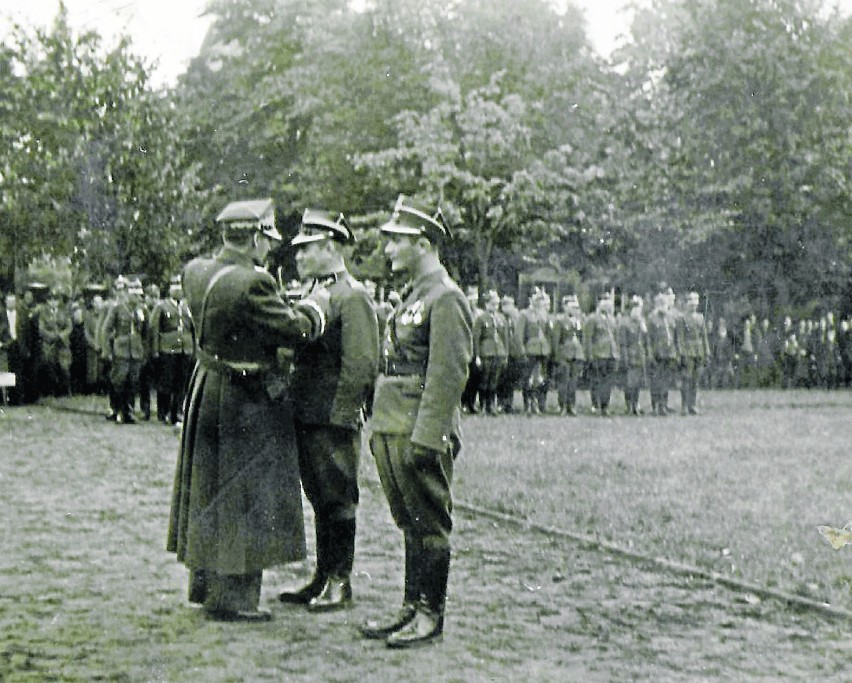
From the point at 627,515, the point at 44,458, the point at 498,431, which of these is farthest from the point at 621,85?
the point at 627,515

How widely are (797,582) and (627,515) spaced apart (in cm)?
268

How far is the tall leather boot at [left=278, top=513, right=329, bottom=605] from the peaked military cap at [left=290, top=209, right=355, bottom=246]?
4.83 feet

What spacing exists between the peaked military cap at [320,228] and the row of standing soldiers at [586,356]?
49.8 feet

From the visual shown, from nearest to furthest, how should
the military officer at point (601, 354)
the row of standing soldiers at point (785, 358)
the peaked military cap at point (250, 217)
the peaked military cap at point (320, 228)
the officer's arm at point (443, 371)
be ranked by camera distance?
1. the officer's arm at point (443, 371)
2. the peaked military cap at point (250, 217)
3. the peaked military cap at point (320, 228)
4. the military officer at point (601, 354)
5. the row of standing soldiers at point (785, 358)

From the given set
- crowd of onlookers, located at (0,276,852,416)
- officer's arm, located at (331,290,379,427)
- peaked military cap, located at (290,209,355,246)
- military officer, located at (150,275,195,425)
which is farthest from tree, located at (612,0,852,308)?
officer's arm, located at (331,290,379,427)

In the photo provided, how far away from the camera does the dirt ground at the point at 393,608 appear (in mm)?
6375

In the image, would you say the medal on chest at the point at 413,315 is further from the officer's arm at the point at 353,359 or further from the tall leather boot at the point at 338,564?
the tall leather boot at the point at 338,564

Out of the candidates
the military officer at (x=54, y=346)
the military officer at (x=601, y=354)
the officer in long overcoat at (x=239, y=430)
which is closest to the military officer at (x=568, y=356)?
the military officer at (x=601, y=354)

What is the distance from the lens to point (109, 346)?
2041cm

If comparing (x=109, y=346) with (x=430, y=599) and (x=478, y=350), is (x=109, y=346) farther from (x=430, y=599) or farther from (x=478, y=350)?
(x=430, y=599)

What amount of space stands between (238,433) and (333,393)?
0.59 m

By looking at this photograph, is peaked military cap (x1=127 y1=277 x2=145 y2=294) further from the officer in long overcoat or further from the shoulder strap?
the shoulder strap

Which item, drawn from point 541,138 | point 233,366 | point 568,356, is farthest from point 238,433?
point 541,138

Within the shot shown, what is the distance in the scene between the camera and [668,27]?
121 ft
